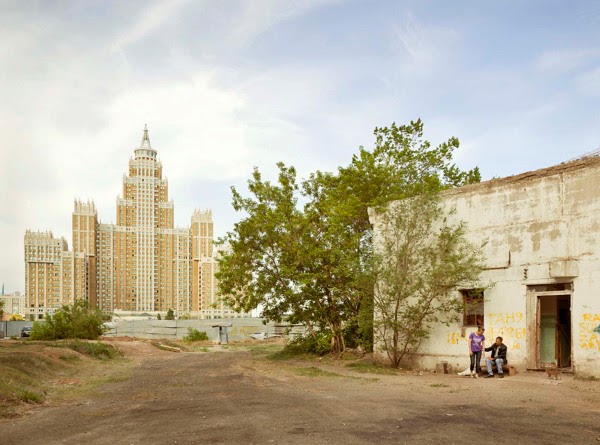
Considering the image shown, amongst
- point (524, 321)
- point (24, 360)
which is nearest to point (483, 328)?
point (524, 321)

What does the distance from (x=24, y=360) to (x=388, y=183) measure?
644 inches

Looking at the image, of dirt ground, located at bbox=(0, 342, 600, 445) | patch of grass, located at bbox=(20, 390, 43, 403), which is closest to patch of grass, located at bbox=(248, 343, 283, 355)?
dirt ground, located at bbox=(0, 342, 600, 445)

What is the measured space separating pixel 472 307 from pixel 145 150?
16310 cm

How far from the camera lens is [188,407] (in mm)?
11469

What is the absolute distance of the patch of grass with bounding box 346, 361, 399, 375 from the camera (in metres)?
19.0

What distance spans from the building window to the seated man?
1347 mm

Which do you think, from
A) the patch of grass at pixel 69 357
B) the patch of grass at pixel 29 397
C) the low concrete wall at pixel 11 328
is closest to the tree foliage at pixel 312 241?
the patch of grass at pixel 69 357

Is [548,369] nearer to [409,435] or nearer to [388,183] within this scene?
[409,435]

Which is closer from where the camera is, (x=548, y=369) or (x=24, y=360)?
(x=548, y=369)

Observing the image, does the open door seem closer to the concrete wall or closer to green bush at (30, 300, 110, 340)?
green bush at (30, 300, 110, 340)

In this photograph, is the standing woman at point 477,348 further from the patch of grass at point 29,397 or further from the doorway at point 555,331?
the patch of grass at point 29,397

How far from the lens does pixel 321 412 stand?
410 inches

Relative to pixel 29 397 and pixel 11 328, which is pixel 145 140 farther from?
pixel 29 397

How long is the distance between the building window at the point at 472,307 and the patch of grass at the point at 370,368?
290 centimetres
